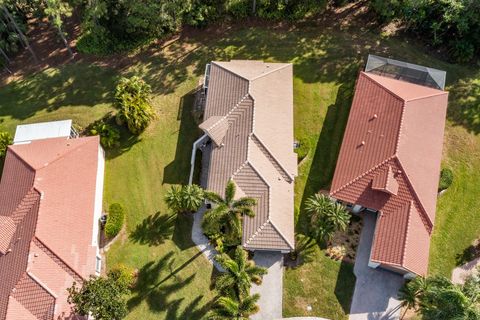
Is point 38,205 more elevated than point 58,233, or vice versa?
point 38,205

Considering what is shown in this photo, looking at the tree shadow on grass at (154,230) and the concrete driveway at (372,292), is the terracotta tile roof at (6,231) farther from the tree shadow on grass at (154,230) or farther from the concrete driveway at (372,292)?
the concrete driveway at (372,292)

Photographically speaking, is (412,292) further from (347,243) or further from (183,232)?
(183,232)

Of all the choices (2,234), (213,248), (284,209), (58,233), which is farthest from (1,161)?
(284,209)

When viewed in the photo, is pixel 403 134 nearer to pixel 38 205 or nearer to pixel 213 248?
pixel 213 248

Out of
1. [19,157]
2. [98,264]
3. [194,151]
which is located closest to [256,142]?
[194,151]

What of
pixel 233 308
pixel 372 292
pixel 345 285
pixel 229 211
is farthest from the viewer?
pixel 345 285

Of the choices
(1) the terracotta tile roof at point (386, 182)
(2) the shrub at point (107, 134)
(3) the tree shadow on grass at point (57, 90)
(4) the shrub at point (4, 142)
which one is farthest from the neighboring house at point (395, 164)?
(4) the shrub at point (4, 142)
